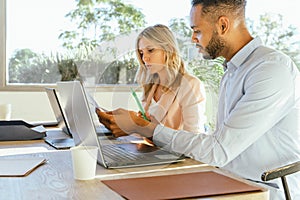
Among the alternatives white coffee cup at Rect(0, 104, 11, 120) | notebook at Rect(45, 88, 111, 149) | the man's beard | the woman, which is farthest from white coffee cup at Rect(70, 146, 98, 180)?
white coffee cup at Rect(0, 104, 11, 120)

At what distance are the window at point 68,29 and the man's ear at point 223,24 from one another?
6.88 ft

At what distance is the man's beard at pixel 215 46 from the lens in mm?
1845

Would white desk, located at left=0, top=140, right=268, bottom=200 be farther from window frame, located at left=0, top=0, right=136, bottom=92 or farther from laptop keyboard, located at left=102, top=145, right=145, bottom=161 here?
window frame, located at left=0, top=0, right=136, bottom=92

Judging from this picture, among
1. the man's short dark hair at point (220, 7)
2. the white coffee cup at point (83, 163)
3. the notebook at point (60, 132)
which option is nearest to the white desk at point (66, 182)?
the white coffee cup at point (83, 163)

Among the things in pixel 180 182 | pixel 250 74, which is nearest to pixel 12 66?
pixel 250 74

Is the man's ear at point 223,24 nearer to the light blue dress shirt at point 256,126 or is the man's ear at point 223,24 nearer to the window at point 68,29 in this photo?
A: the light blue dress shirt at point 256,126

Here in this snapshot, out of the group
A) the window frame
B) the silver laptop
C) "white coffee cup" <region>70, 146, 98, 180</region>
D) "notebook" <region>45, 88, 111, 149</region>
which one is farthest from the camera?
the window frame

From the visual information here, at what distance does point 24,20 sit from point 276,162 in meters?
2.91

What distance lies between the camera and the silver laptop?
136cm

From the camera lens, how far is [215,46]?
1.87 metres

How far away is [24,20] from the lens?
3.95m

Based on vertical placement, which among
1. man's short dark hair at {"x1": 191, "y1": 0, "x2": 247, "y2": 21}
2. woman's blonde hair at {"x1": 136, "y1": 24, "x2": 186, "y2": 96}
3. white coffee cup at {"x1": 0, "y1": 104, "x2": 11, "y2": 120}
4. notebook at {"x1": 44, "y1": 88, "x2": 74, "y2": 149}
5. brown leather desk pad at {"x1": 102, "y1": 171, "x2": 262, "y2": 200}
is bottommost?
white coffee cup at {"x1": 0, "y1": 104, "x2": 11, "y2": 120}

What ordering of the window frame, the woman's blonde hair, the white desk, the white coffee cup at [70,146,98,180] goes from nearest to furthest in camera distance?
the white desk → the white coffee cup at [70,146,98,180] → the woman's blonde hair → the window frame

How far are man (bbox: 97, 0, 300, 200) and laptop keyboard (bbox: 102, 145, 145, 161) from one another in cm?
7
